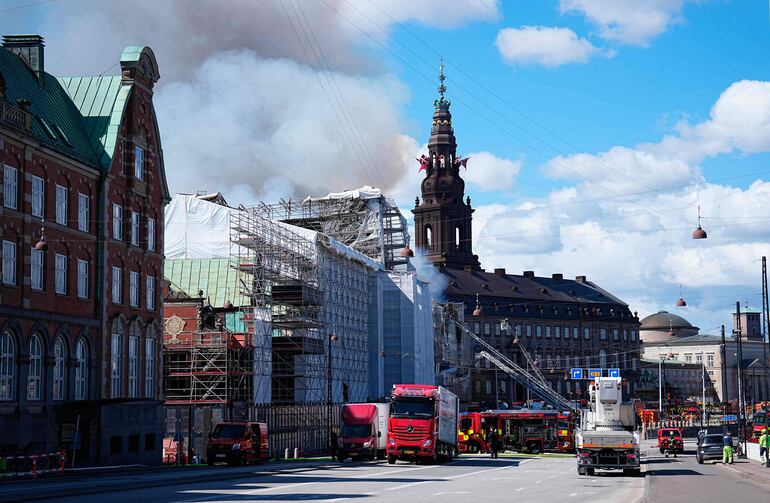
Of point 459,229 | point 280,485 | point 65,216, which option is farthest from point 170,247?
point 459,229

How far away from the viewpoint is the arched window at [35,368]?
54066mm

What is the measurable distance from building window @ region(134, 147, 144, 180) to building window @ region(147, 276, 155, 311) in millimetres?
5924

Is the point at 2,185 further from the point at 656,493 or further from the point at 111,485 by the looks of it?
the point at 656,493

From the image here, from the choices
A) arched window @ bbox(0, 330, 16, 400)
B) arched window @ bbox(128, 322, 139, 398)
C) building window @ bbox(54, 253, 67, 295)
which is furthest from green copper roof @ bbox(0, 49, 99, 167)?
arched window @ bbox(128, 322, 139, 398)

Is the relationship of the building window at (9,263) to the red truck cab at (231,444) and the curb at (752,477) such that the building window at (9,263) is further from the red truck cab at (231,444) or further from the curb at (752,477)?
→ the curb at (752,477)

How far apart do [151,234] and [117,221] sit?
4645 millimetres

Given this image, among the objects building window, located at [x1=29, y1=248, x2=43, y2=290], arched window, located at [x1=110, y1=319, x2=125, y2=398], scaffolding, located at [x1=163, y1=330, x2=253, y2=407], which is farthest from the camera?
scaffolding, located at [x1=163, y1=330, x2=253, y2=407]

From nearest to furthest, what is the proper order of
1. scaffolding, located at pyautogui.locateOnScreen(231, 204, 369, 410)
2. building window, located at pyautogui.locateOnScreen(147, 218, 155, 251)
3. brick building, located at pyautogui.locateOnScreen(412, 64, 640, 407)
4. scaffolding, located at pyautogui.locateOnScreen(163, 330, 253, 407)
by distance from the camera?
building window, located at pyautogui.locateOnScreen(147, 218, 155, 251) → scaffolding, located at pyautogui.locateOnScreen(163, 330, 253, 407) → scaffolding, located at pyautogui.locateOnScreen(231, 204, 369, 410) → brick building, located at pyautogui.locateOnScreen(412, 64, 640, 407)

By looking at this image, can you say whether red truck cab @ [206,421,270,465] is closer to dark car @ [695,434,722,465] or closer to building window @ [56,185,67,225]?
building window @ [56,185,67,225]

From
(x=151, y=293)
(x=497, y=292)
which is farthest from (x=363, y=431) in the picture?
(x=497, y=292)

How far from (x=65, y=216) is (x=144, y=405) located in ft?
42.8

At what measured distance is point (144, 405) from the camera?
6612 centimetres

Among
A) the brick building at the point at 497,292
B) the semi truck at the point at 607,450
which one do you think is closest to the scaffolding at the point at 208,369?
the semi truck at the point at 607,450

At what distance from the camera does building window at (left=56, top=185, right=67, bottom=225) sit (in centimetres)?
5759
